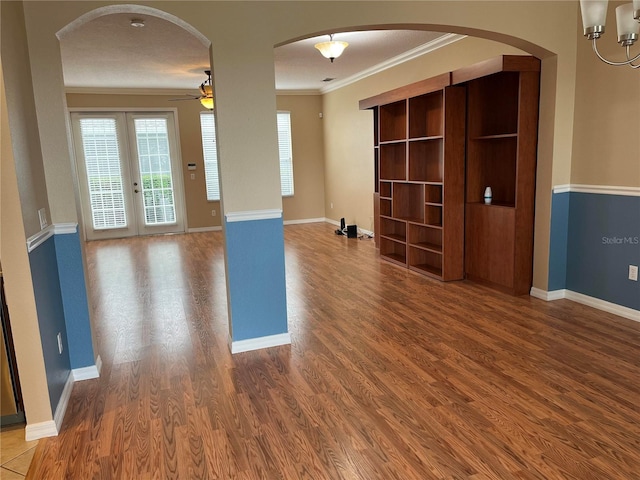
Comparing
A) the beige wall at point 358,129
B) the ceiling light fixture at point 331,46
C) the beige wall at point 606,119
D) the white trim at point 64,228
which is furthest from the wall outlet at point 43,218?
the beige wall at point 358,129

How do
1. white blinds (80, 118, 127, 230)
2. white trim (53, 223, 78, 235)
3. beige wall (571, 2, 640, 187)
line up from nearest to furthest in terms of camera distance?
white trim (53, 223, 78, 235)
beige wall (571, 2, 640, 187)
white blinds (80, 118, 127, 230)

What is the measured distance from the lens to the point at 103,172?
27.5ft

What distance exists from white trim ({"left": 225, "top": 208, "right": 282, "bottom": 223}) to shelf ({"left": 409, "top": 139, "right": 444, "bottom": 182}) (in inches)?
105

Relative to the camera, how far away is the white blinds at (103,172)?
8.23m

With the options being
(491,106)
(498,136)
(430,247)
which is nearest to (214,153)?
(430,247)

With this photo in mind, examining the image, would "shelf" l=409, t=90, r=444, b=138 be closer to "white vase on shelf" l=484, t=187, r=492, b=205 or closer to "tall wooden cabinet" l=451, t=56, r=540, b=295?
"tall wooden cabinet" l=451, t=56, r=540, b=295

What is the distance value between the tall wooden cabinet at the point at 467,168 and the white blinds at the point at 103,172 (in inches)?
195

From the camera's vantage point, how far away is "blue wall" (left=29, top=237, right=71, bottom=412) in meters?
2.38

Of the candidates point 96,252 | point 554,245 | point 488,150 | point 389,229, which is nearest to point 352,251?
point 389,229

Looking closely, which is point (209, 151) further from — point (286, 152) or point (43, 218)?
point (43, 218)

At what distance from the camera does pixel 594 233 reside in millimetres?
3977

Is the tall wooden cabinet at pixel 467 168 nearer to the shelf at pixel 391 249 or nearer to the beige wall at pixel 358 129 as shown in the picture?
the shelf at pixel 391 249

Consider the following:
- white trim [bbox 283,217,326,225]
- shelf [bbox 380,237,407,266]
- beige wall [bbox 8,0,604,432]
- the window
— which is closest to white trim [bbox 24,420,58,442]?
beige wall [bbox 8,0,604,432]

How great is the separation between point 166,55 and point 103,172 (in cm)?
345
